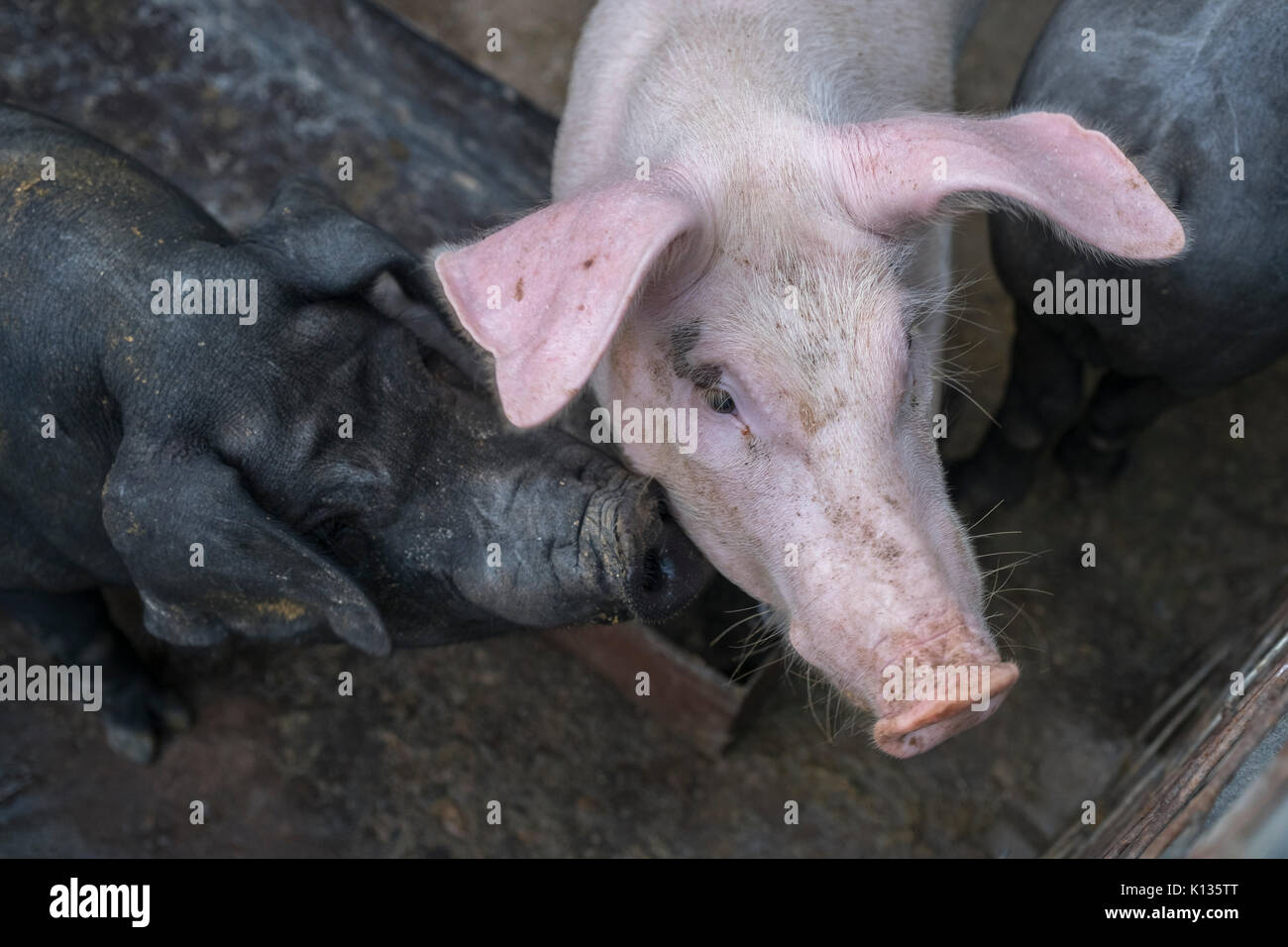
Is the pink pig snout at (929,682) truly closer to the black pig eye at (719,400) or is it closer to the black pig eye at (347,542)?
the black pig eye at (719,400)

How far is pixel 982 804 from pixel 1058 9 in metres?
2.77

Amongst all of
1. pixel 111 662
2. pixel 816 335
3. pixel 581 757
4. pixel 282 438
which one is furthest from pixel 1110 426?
pixel 111 662

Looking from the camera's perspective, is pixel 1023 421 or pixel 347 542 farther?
pixel 1023 421

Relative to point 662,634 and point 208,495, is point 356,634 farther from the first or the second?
point 662,634

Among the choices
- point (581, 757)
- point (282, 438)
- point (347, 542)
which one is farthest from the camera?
point (581, 757)

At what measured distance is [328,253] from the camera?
9.31ft

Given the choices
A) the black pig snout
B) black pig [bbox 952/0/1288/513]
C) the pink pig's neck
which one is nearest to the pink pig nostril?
the black pig snout

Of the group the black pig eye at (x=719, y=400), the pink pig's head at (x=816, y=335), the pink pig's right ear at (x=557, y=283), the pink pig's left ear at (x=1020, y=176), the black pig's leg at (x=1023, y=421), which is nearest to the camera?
the pink pig's right ear at (x=557, y=283)

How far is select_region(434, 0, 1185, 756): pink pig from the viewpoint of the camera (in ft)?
7.07

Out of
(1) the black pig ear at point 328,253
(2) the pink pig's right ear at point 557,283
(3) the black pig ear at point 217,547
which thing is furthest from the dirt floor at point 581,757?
(2) the pink pig's right ear at point 557,283

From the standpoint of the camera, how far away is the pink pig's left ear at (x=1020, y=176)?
225 centimetres

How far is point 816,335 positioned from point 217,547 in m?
1.45

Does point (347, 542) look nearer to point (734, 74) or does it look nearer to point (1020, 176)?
point (734, 74)
